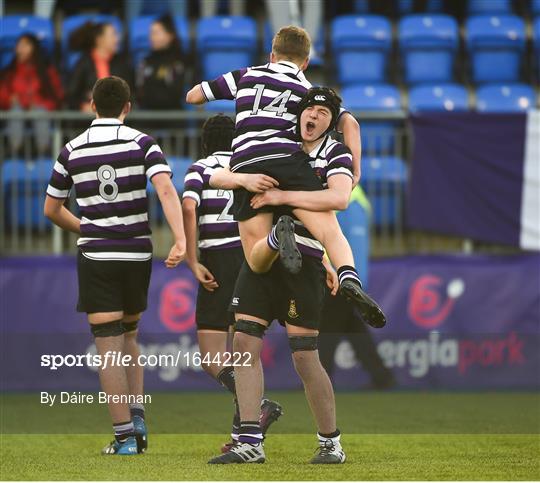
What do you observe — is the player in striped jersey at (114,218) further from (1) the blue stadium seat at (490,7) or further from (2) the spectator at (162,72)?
(1) the blue stadium seat at (490,7)

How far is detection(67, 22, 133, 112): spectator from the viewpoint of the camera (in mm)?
12242

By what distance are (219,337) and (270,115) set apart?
157 cm

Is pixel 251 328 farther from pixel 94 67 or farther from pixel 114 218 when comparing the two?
pixel 94 67

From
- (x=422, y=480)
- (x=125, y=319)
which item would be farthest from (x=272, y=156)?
(x=422, y=480)

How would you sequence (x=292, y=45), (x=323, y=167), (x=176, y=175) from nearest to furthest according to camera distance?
(x=323, y=167)
(x=292, y=45)
(x=176, y=175)

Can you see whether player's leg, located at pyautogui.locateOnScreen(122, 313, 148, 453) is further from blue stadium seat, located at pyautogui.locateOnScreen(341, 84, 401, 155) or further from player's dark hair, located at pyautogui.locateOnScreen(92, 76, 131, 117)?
blue stadium seat, located at pyautogui.locateOnScreen(341, 84, 401, 155)

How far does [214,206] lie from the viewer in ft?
25.0

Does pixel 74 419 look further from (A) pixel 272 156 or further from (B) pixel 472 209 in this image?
(B) pixel 472 209

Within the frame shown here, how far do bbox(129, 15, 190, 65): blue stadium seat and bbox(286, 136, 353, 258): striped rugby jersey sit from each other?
7165mm

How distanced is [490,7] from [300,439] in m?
8.42

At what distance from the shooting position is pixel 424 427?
870 cm

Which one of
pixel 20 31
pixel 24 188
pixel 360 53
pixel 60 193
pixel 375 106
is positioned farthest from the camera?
pixel 360 53

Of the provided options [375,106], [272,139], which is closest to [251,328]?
[272,139]

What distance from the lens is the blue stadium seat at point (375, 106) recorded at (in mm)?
12062
